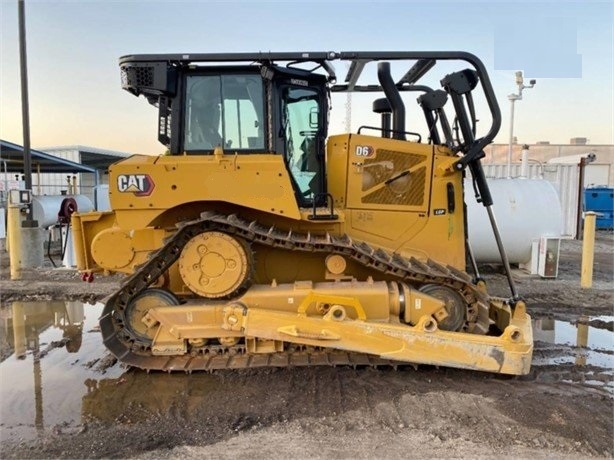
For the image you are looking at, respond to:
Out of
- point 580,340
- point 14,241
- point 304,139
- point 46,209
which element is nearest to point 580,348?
point 580,340

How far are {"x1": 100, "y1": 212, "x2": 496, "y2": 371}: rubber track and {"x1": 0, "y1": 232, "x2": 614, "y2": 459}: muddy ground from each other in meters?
0.13

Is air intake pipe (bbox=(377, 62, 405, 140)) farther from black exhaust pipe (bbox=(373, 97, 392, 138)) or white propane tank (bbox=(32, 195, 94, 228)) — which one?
white propane tank (bbox=(32, 195, 94, 228))

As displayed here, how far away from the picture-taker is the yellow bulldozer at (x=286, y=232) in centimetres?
427

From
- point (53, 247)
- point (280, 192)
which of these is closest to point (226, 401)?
point (280, 192)

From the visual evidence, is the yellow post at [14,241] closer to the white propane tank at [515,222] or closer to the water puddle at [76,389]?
the water puddle at [76,389]

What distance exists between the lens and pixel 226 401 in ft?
12.9

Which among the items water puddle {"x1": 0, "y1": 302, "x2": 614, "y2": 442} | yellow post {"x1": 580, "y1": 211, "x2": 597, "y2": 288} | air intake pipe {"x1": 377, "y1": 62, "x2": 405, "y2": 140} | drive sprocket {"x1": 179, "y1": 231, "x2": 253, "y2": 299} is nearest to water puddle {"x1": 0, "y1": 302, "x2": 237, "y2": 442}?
water puddle {"x1": 0, "y1": 302, "x2": 614, "y2": 442}

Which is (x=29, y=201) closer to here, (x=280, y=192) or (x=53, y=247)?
(x=53, y=247)

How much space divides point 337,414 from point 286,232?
5.81 ft

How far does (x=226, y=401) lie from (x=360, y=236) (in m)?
2.16

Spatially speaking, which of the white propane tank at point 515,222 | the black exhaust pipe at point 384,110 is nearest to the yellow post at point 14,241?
the black exhaust pipe at point 384,110

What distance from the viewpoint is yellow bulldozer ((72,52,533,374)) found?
4270mm

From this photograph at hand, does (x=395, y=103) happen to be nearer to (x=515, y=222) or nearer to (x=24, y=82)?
(x=515, y=222)

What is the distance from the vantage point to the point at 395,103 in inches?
208
